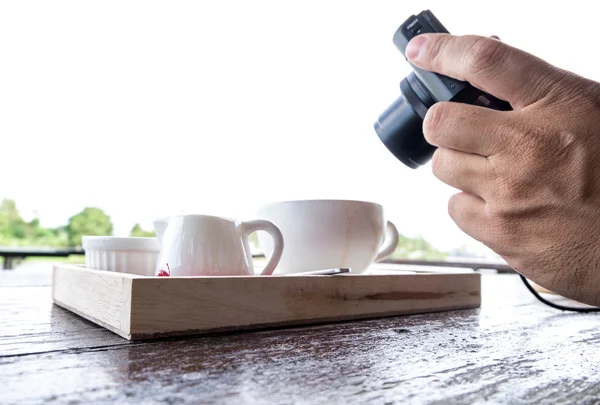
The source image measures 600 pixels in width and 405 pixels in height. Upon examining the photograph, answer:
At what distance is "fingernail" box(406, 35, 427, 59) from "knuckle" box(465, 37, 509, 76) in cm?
5

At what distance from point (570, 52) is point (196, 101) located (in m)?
2.19

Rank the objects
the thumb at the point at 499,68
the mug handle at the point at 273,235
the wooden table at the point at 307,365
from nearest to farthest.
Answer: the wooden table at the point at 307,365 < the thumb at the point at 499,68 < the mug handle at the point at 273,235

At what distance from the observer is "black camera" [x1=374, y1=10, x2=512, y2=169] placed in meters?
0.36

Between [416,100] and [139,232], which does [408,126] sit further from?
[139,232]

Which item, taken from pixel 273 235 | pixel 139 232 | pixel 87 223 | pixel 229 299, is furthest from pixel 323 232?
pixel 87 223

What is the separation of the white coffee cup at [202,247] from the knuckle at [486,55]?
24cm

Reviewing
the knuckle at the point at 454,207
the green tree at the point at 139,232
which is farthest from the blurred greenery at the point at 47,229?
the knuckle at the point at 454,207

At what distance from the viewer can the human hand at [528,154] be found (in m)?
0.31

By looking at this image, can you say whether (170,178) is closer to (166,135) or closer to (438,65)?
(166,135)

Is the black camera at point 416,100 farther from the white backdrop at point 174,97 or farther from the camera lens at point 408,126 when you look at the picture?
the white backdrop at point 174,97

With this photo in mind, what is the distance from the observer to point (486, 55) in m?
0.33

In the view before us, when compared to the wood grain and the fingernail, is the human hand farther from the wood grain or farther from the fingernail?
the wood grain

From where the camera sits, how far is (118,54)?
10.1 ft

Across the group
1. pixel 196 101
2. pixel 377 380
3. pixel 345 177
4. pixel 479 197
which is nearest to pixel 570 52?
pixel 345 177
